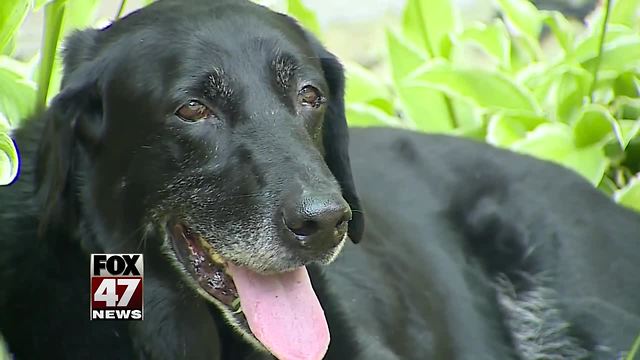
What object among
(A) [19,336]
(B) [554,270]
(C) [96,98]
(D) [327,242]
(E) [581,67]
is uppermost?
(C) [96,98]

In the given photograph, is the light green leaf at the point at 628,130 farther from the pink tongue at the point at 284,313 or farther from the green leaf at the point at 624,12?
the pink tongue at the point at 284,313

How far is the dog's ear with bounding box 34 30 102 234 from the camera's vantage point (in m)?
1.68

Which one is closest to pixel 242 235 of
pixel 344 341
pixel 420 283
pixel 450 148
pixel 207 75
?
pixel 207 75

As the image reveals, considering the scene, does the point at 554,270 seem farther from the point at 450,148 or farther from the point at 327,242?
the point at 327,242

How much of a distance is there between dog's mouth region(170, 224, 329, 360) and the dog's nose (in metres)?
0.12

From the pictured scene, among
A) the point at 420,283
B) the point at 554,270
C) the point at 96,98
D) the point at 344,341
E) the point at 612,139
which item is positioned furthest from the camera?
the point at 612,139

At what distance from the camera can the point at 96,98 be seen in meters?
1.70

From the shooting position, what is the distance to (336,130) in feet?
6.25

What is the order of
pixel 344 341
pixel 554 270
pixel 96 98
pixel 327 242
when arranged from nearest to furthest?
pixel 327 242
pixel 96 98
pixel 344 341
pixel 554 270

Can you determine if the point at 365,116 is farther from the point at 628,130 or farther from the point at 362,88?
the point at 628,130

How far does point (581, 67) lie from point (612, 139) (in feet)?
0.94

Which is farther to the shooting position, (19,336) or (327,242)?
(19,336)

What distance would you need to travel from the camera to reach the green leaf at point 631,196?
279cm

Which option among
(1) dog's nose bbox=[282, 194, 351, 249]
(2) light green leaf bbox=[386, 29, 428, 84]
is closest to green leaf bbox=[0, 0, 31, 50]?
(1) dog's nose bbox=[282, 194, 351, 249]
